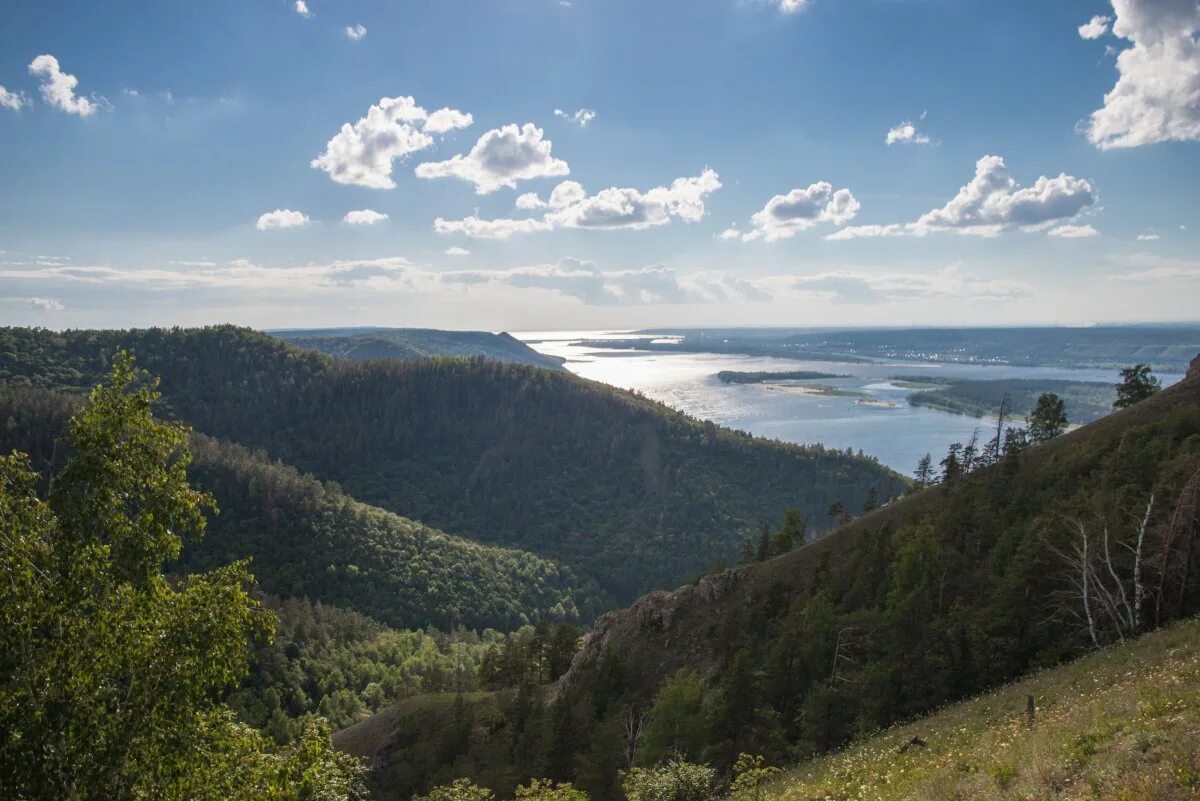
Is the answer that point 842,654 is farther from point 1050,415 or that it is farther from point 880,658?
point 1050,415

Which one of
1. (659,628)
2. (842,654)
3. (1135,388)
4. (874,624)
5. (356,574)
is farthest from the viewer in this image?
(356,574)

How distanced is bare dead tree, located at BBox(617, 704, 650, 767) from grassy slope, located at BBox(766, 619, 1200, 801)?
1822cm

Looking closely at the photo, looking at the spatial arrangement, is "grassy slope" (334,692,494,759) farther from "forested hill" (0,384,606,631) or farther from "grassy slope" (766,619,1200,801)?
"forested hill" (0,384,606,631)

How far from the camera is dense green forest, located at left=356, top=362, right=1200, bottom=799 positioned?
33.9 m

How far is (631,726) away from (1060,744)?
3582cm

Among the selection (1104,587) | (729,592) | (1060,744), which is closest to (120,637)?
(1060,744)

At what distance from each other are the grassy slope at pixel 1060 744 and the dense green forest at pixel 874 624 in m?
4.62

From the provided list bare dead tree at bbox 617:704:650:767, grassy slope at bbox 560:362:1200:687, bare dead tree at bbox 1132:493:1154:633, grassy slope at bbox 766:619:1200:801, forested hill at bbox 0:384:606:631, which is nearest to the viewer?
grassy slope at bbox 766:619:1200:801

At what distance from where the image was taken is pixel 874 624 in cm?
4394

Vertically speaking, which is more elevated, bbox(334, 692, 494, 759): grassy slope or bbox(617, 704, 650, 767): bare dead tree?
bbox(617, 704, 650, 767): bare dead tree

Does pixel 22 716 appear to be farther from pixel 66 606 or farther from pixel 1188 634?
pixel 1188 634

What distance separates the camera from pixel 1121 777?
41.1 ft

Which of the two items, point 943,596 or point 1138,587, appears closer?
point 1138,587

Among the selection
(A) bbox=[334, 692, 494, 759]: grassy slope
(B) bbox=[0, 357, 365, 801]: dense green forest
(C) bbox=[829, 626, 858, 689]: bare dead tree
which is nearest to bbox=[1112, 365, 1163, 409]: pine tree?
(C) bbox=[829, 626, 858, 689]: bare dead tree
